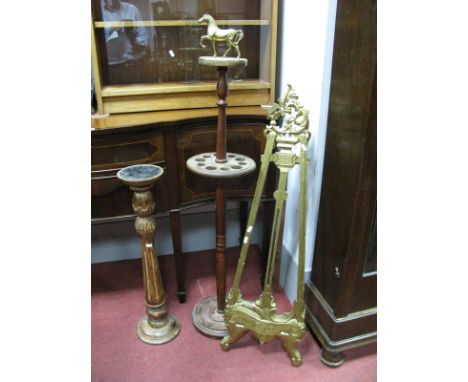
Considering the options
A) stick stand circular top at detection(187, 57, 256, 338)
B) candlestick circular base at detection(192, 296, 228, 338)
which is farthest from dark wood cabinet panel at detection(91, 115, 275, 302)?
candlestick circular base at detection(192, 296, 228, 338)

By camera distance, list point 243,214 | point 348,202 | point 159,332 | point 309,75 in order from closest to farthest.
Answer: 1. point 348,202
2. point 309,75
3. point 159,332
4. point 243,214

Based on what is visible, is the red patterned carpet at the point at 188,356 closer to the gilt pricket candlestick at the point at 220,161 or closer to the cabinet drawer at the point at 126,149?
the gilt pricket candlestick at the point at 220,161

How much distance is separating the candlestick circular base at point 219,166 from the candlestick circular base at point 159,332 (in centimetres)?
68

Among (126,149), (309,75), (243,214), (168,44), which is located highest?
(168,44)

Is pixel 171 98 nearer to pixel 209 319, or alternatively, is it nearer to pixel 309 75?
pixel 309 75

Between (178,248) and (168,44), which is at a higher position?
(168,44)

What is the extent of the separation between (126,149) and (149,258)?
41 cm

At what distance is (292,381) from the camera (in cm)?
127

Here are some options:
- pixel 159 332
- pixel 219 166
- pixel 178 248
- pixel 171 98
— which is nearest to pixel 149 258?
pixel 178 248

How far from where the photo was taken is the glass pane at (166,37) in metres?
1.45

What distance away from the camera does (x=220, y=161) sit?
1230 millimetres

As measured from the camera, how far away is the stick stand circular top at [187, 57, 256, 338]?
115 centimetres

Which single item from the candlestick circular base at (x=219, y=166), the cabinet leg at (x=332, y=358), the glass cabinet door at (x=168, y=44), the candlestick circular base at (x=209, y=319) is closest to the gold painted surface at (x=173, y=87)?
the glass cabinet door at (x=168, y=44)

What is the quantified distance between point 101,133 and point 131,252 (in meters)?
0.88
